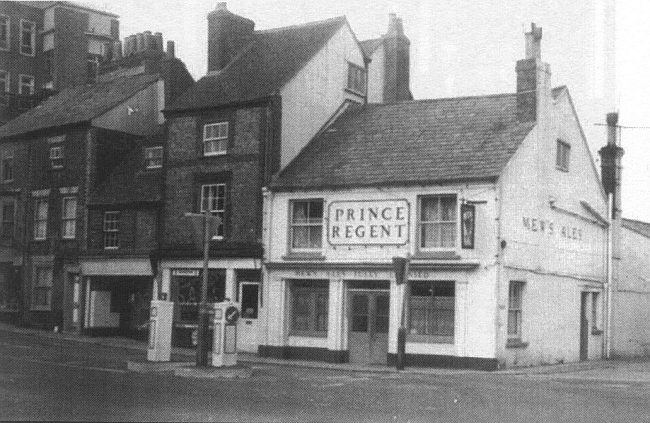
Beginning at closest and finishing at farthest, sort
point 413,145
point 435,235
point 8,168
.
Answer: point 435,235 → point 413,145 → point 8,168

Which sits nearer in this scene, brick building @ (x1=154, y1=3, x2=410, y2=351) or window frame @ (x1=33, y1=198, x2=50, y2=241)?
brick building @ (x1=154, y1=3, x2=410, y2=351)

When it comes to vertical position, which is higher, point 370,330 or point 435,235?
point 435,235

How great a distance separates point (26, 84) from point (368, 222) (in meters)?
32.8

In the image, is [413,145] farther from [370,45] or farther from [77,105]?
[77,105]

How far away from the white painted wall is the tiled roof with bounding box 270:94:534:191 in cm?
53

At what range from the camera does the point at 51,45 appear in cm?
5134

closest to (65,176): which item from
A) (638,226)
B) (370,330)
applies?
(370,330)

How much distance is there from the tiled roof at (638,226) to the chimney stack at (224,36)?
17.3 metres

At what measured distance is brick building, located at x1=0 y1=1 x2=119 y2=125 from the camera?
1838 inches

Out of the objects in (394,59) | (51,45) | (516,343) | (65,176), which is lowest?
(516,343)

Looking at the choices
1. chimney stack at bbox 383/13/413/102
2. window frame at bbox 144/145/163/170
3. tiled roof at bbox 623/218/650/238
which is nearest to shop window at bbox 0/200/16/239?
window frame at bbox 144/145/163/170

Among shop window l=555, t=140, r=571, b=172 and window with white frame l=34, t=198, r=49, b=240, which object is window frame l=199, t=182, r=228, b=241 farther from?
shop window l=555, t=140, r=571, b=172

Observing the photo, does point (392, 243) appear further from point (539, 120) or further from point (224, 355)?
point (224, 355)

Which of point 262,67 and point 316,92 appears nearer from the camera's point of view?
point 316,92
